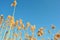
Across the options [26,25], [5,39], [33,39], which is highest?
[26,25]

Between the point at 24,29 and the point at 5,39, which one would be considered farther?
the point at 24,29

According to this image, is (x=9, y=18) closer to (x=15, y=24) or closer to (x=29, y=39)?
(x=15, y=24)

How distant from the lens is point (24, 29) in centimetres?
593

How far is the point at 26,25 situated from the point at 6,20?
1.27 m

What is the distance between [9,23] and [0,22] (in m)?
0.29

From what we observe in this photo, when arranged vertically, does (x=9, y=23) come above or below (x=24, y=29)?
below

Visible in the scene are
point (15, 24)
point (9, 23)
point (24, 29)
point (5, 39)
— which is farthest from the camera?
point (24, 29)

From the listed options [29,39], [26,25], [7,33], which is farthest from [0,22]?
[26,25]

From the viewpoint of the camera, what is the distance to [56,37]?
4.91 meters

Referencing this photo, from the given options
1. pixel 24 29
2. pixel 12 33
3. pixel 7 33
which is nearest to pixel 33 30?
pixel 24 29

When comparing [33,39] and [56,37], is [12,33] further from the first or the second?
[56,37]

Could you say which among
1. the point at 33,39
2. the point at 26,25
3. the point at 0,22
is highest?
the point at 26,25

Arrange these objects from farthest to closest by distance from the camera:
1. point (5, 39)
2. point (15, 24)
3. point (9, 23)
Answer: point (15, 24) < point (9, 23) < point (5, 39)

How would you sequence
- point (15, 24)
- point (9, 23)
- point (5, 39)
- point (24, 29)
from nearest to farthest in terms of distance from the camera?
point (5, 39), point (9, 23), point (15, 24), point (24, 29)
